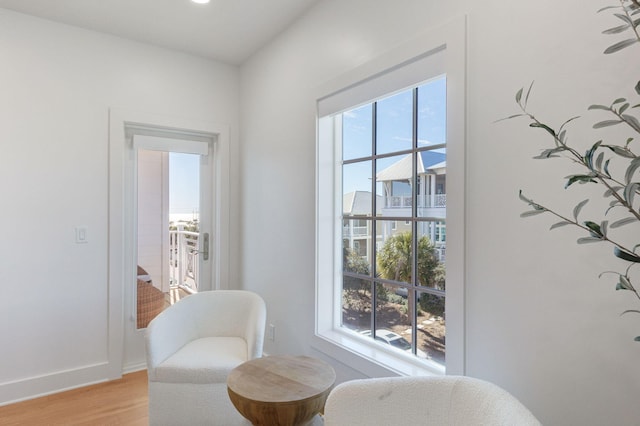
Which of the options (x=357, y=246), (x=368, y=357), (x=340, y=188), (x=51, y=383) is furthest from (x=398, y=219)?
(x=51, y=383)

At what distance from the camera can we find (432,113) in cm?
185

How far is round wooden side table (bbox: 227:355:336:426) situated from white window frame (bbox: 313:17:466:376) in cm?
44

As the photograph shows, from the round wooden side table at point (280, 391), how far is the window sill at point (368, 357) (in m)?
0.33

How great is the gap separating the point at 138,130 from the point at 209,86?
71 cm

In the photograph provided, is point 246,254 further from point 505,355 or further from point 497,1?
point 497,1

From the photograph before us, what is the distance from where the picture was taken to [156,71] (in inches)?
117

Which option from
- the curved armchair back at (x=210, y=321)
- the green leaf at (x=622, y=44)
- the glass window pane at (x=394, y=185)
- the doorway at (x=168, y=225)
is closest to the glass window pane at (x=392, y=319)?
the glass window pane at (x=394, y=185)

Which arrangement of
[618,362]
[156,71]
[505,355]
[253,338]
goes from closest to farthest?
[618,362] → [505,355] → [253,338] → [156,71]

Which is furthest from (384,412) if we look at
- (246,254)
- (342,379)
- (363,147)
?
(246,254)

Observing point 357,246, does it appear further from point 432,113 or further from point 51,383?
point 51,383

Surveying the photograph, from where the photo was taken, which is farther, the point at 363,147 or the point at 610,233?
the point at 363,147

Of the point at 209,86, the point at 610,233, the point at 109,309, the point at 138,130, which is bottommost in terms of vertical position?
the point at 109,309

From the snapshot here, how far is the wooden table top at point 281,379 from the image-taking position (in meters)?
1.45

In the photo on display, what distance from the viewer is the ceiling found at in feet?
7.77
